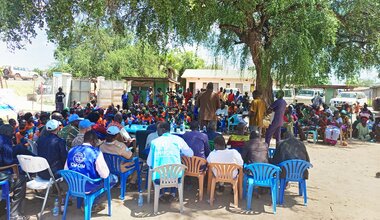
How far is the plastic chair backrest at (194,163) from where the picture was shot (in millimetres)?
5199

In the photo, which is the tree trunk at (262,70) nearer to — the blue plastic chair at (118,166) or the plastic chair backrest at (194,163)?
the plastic chair backrest at (194,163)

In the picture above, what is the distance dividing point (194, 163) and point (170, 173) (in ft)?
1.90

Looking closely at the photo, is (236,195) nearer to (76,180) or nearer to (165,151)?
(165,151)

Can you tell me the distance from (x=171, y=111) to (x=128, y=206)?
770cm

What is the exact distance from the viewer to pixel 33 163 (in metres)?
4.31

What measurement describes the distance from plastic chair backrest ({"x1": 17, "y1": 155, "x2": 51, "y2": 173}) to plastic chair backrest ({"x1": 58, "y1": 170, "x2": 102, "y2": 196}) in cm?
26

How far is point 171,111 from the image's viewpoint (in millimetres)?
12664

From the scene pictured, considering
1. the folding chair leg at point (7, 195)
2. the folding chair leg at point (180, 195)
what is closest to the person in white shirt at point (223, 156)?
the folding chair leg at point (180, 195)

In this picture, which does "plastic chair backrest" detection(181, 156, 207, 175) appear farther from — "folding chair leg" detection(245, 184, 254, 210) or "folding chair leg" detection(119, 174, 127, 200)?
"folding chair leg" detection(119, 174, 127, 200)

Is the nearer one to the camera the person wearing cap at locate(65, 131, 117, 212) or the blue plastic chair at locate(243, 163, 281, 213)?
the person wearing cap at locate(65, 131, 117, 212)

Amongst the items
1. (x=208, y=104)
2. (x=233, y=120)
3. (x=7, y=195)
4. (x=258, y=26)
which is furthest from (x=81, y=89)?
(x=7, y=195)

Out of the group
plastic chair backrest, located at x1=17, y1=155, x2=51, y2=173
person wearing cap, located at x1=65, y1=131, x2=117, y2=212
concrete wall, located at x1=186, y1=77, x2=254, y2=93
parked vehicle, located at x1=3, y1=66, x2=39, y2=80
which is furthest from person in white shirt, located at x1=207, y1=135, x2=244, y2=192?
parked vehicle, located at x1=3, y1=66, x2=39, y2=80

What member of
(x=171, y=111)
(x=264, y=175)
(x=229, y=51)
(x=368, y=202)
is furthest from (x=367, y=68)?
(x=264, y=175)

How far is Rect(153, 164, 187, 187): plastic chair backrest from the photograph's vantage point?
4.73 m
